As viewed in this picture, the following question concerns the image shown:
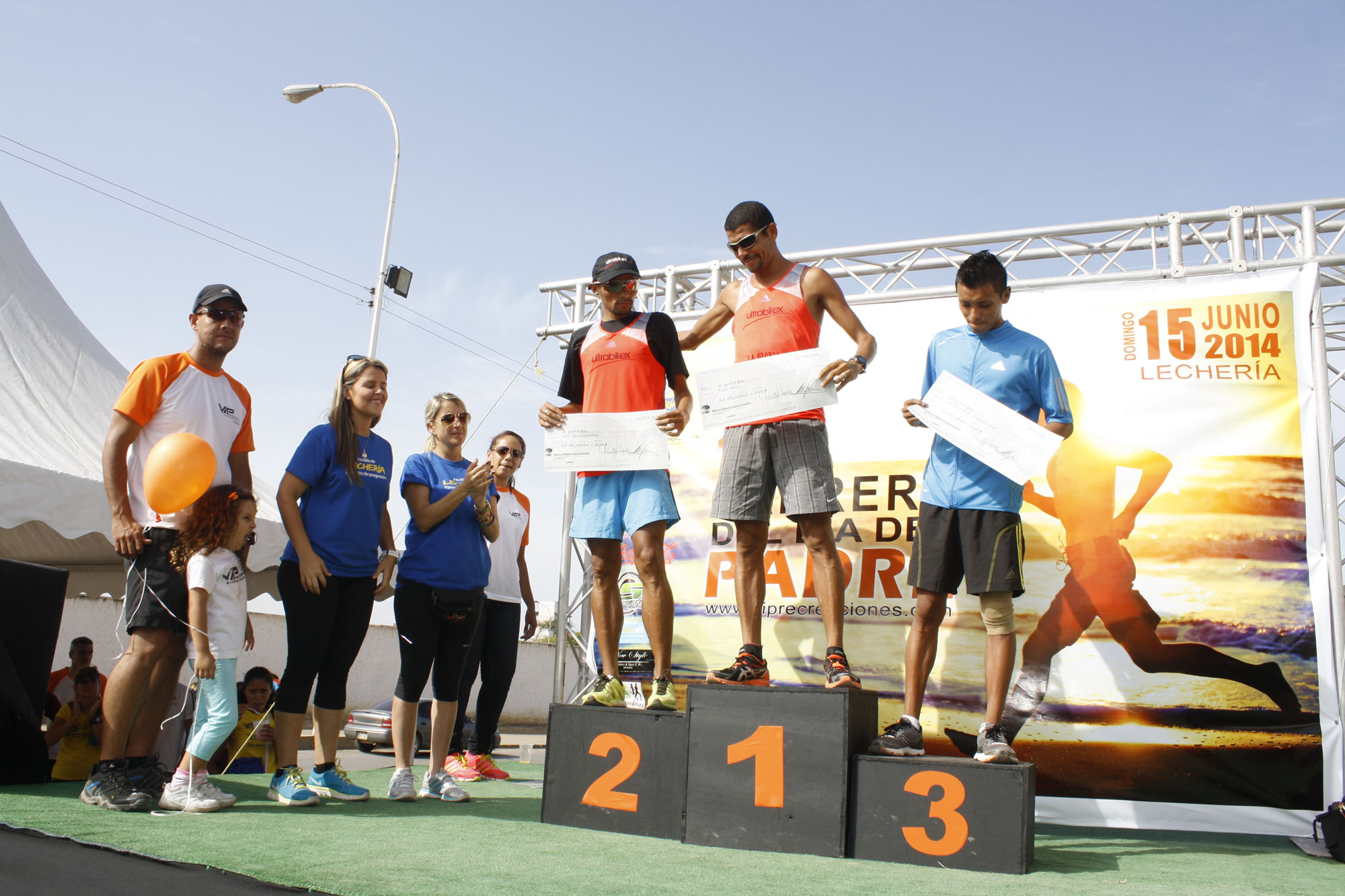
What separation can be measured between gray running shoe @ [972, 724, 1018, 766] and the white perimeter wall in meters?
2.83

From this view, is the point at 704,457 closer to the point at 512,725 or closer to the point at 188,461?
the point at 188,461

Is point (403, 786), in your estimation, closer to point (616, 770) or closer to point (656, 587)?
point (616, 770)

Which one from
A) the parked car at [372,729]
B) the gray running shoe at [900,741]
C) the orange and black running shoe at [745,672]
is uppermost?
the orange and black running shoe at [745,672]

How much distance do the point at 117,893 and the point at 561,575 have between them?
424 cm

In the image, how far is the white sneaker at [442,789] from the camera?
3.66 metres

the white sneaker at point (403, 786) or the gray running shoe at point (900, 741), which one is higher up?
the gray running shoe at point (900, 741)

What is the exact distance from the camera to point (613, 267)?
356 centimetres

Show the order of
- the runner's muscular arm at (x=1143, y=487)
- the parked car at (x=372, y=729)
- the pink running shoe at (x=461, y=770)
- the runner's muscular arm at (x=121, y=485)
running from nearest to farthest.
A: 1. the runner's muscular arm at (x=121, y=485)
2. the runner's muscular arm at (x=1143, y=487)
3. the pink running shoe at (x=461, y=770)
4. the parked car at (x=372, y=729)

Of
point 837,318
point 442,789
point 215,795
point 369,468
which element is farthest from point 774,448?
point 215,795

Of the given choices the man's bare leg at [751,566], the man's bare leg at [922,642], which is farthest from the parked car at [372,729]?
the man's bare leg at [922,642]

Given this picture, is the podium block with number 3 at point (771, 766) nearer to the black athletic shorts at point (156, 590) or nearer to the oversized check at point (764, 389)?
the oversized check at point (764, 389)

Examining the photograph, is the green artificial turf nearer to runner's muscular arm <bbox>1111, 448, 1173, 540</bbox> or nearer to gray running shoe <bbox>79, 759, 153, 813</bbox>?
gray running shoe <bbox>79, 759, 153, 813</bbox>

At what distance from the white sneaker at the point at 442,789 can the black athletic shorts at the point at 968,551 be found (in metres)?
1.95

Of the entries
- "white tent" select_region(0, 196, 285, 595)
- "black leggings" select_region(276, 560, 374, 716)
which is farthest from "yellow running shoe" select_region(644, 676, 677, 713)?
"white tent" select_region(0, 196, 285, 595)
